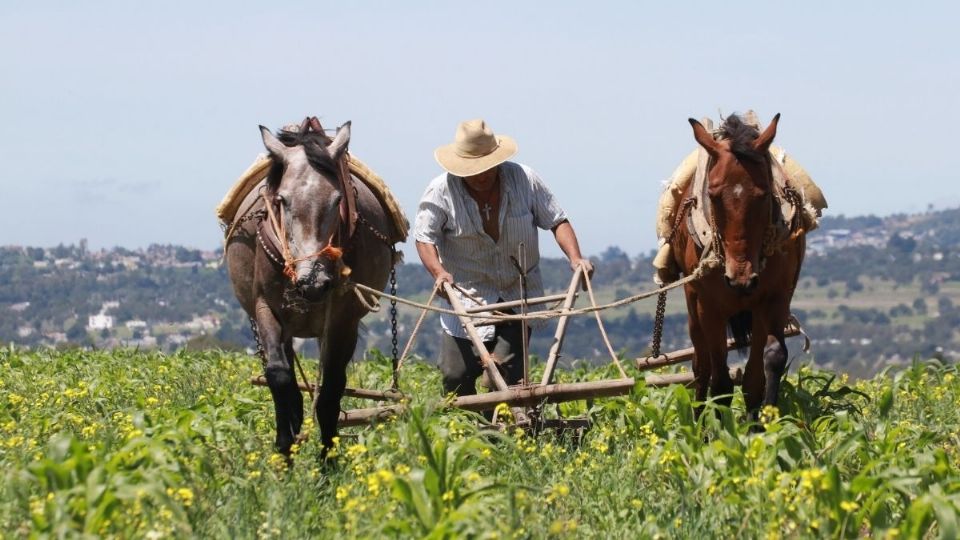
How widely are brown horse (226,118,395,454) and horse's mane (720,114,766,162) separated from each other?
223cm

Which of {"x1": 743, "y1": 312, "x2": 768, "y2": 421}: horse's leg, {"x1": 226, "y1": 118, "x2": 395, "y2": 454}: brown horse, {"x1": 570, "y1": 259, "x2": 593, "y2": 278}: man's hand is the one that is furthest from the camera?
{"x1": 570, "y1": 259, "x2": 593, "y2": 278}: man's hand

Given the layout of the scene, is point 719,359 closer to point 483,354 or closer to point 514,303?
point 514,303

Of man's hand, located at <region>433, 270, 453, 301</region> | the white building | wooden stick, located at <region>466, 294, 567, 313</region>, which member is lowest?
the white building

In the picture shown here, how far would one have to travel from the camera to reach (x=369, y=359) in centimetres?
1717

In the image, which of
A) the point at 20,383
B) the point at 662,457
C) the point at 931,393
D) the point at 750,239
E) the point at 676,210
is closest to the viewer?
the point at 662,457

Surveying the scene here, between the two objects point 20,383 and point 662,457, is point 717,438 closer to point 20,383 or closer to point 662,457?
point 662,457

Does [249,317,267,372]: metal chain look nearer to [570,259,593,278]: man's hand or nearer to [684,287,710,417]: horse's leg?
[570,259,593,278]: man's hand

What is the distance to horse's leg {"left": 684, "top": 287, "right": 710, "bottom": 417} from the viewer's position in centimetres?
1069

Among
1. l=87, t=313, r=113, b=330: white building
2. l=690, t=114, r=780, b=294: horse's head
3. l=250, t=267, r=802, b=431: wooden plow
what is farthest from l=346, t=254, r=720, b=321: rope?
l=87, t=313, r=113, b=330: white building

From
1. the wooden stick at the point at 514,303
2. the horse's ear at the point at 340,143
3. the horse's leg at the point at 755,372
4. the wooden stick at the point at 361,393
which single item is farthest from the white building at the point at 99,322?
the horse's ear at the point at 340,143

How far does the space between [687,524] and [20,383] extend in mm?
8384

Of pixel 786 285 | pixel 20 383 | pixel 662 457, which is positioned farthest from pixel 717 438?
pixel 20 383

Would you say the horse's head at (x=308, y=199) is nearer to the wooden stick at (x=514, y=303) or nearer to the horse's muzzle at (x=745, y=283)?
the wooden stick at (x=514, y=303)

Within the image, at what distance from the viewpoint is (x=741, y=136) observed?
31.6 ft
